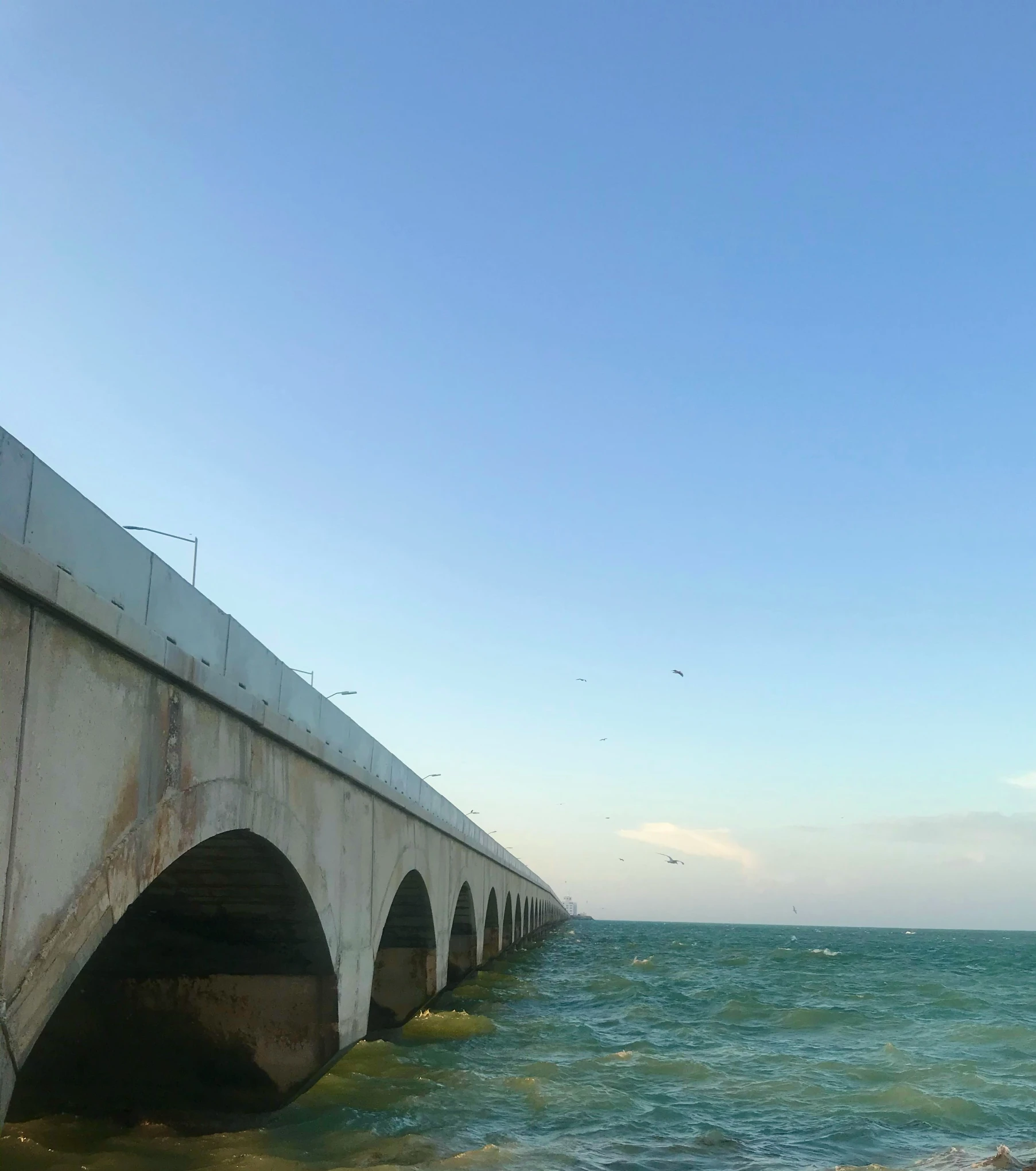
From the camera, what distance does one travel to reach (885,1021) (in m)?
29.3

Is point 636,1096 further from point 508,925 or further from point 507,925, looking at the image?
point 508,925

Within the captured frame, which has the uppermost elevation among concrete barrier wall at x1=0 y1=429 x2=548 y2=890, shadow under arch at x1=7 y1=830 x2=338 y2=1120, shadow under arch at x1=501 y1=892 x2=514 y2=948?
concrete barrier wall at x1=0 y1=429 x2=548 y2=890

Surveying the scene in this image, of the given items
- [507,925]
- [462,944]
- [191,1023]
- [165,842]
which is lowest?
[507,925]

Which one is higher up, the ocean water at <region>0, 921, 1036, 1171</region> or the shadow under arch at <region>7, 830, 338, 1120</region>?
the shadow under arch at <region>7, 830, 338, 1120</region>

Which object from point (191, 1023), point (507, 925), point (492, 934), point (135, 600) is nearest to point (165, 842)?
point (135, 600)

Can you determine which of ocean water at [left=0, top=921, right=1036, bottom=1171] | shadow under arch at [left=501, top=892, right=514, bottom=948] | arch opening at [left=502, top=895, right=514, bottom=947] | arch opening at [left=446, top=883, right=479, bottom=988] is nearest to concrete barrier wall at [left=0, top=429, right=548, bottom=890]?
ocean water at [left=0, top=921, right=1036, bottom=1171]

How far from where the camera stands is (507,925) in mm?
51531

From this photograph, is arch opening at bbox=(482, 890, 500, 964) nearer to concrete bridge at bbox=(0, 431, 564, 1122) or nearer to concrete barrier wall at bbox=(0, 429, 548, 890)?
concrete bridge at bbox=(0, 431, 564, 1122)

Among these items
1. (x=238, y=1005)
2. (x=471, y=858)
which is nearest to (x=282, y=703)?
(x=238, y=1005)

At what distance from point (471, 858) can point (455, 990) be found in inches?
150

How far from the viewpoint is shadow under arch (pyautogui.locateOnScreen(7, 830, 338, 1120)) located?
14234mm

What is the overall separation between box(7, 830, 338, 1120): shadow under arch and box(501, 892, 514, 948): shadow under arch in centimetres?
3141

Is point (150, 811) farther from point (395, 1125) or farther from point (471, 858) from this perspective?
point (471, 858)

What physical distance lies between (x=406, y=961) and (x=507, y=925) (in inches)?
1131
